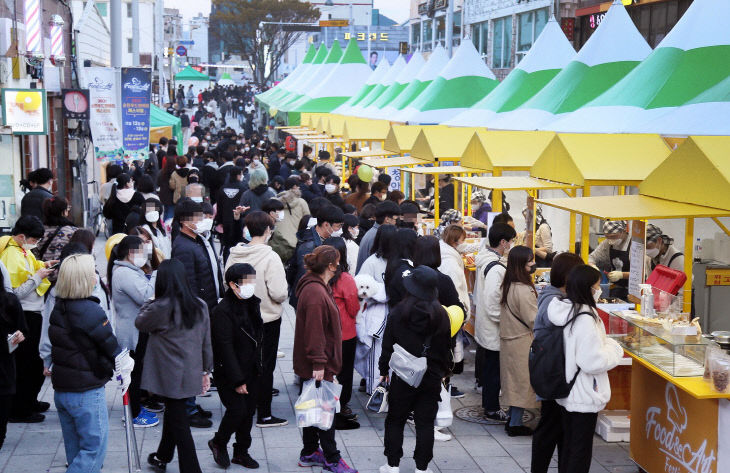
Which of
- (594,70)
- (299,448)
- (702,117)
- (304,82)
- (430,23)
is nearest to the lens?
(299,448)

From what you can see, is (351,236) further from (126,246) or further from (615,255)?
(615,255)

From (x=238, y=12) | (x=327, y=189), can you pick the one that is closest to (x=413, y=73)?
(x=327, y=189)

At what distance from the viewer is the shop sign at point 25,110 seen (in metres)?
11.9

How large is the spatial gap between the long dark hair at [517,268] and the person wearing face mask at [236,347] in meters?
2.13

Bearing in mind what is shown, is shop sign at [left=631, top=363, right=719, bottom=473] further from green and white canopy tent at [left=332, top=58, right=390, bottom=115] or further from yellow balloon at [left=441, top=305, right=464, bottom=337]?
green and white canopy tent at [left=332, top=58, right=390, bottom=115]

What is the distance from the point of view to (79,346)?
559 centimetres

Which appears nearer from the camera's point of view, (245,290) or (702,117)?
(245,290)

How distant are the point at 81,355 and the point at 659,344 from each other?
4008 millimetres

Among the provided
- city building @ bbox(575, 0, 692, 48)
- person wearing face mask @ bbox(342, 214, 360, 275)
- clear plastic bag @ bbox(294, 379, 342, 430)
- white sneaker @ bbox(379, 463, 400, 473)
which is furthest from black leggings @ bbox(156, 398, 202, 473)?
city building @ bbox(575, 0, 692, 48)

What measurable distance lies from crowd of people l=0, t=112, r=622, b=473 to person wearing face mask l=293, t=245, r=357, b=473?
1cm

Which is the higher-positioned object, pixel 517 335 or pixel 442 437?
pixel 517 335

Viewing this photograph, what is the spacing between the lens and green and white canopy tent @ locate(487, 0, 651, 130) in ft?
38.5

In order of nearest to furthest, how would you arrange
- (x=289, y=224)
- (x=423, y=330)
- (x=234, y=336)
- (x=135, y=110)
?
(x=423, y=330) < (x=234, y=336) < (x=289, y=224) < (x=135, y=110)

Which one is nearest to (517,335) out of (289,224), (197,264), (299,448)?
(299,448)
